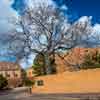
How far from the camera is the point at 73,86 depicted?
36094 mm

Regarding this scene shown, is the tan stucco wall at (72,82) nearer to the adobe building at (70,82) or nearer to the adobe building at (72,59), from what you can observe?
the adobe building at (70,82)

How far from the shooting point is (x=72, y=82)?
36.2 metres

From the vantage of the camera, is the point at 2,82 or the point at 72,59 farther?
the point at 2,82

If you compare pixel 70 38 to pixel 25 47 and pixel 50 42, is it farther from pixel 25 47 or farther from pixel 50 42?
pixel 25 47

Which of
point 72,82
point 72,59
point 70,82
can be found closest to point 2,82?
point 72,59

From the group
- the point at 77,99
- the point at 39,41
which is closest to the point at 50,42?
the point at 39,41

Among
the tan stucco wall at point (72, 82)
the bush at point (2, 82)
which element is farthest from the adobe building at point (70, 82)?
the bush at point (2, 82)

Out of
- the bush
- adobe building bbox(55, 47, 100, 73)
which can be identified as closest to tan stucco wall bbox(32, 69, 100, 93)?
adobe building bbox(55, 47, 100, 73)

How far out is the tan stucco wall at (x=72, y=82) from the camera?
32.8m

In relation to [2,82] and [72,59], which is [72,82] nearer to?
[72,59]

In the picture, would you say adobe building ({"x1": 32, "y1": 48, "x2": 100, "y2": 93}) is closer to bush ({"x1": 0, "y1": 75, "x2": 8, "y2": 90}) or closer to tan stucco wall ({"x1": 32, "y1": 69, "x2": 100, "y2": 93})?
tan stucco wall ({"x1": 32, "y1": 69, "x2": 100, "y2": 93})

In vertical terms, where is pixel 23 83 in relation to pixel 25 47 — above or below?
below

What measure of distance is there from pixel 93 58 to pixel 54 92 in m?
13.5

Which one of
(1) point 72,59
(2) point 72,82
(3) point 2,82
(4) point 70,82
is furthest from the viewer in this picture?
(3) point 2,82
